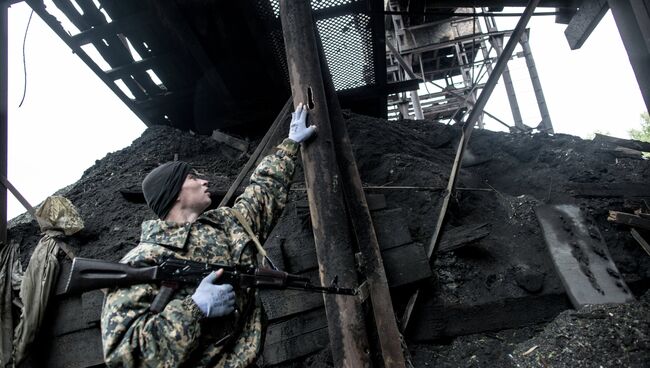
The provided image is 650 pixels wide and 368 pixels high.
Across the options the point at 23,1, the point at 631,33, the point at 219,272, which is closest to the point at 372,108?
the point at 631,33

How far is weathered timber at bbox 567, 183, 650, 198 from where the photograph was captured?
4578 mm

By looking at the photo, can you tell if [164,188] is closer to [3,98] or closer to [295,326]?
[295,326]

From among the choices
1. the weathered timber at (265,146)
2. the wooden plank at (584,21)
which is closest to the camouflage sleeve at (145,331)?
the weathered timber at (265,146)

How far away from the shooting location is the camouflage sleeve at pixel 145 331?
5.33 feet

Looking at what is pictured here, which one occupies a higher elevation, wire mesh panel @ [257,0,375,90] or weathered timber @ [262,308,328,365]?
wire mesh panel @ [257,0,375,90]

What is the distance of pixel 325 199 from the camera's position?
240 cm

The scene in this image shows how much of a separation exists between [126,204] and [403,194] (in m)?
3.49

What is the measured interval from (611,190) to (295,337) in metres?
4.05

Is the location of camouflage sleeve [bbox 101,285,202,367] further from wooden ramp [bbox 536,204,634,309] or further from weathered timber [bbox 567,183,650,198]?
weathered timber [bbox 567,183,650,198]

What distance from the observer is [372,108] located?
266 inches

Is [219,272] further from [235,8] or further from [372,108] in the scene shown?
[372,108]

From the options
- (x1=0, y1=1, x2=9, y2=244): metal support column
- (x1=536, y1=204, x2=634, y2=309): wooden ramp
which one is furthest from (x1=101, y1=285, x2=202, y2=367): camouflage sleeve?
(x1=536, y1=204, x2=634, y2=309): wooden ramp

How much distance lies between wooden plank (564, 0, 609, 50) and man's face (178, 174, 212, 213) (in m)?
3.44

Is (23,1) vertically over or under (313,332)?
over
